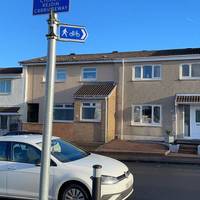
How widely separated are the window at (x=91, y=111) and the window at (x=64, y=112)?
2.02 meters

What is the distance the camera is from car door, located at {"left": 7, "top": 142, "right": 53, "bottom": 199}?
8.03 metres

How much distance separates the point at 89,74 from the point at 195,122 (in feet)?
28.4

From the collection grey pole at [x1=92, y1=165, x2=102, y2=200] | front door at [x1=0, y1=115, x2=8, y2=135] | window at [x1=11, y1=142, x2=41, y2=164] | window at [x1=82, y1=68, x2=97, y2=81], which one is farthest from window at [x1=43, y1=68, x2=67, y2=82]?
grey pole at [x1=92, y1=165, x2=102, y2=200]

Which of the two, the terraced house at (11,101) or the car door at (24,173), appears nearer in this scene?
the car door at (24,173)

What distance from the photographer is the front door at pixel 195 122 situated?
86.5ft

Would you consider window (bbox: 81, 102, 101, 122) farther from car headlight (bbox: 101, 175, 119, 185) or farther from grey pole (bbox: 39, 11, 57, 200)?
grey pole (bbox: 39, 11, 57, 200)

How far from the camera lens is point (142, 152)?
21.6 meters

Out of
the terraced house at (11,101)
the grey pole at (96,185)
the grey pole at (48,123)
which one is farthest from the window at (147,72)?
the grey pole at (48,123)

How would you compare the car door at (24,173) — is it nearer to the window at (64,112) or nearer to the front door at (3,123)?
the window at (64,112)

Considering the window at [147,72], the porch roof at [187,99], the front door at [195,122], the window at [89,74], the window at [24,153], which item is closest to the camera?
the window at [24,153]

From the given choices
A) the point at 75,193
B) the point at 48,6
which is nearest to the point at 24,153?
the point at 75,193

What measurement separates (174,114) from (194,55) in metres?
4.16

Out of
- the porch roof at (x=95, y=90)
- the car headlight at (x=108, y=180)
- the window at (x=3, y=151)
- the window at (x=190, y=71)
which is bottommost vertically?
the car headlight at (x=108, y=180)

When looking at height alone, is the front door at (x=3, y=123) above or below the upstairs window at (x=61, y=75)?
below
